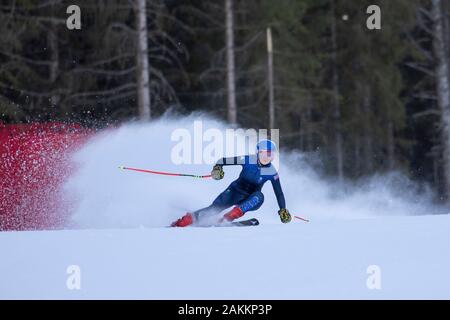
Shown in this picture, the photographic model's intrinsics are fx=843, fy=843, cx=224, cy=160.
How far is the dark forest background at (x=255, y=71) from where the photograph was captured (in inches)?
773

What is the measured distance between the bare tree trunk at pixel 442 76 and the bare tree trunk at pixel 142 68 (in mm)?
6501

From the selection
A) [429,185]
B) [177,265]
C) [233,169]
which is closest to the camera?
[177,265]

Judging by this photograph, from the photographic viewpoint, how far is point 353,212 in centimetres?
1384

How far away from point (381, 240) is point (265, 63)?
51.4 ft

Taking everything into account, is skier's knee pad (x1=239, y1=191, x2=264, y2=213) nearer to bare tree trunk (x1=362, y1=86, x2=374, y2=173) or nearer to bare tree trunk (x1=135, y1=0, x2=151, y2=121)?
bare tree trunk (x1=135, y1=0, x2=151, y2=121)

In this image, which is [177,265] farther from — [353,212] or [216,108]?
[216,108]

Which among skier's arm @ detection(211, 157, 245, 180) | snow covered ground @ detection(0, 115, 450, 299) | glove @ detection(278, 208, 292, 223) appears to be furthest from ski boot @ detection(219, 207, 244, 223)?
snow covered ground @ detection(0, 115, 450, 299)

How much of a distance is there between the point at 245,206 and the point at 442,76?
→ 10.1 metres

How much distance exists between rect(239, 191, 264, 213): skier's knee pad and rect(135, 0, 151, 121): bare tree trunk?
23.2ft

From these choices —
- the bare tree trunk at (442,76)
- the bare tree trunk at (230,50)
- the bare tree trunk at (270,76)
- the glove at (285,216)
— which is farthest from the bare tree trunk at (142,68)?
the glove at (285,216)

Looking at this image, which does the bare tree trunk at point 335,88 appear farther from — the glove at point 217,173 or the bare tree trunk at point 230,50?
the glove at point 217,173

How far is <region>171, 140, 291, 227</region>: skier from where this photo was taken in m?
10.3

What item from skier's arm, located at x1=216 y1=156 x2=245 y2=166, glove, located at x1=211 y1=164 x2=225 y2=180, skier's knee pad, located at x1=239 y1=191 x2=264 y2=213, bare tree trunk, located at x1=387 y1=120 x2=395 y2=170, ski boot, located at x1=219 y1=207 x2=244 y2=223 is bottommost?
ski boot, located at x1=219 y1=207 x2=244 y2=223
